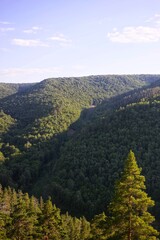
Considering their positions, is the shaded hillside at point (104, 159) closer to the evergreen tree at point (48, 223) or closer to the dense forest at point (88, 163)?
the dense forest at point (88, 163)

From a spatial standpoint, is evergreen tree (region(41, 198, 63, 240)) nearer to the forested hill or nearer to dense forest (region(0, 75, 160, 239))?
dense forest (region(0, 75, 160, 239))

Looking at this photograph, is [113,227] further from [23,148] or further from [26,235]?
[23,148]

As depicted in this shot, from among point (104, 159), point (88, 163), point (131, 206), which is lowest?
point (88, 163)

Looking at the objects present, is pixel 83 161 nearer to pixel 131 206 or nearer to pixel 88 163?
pixel 88 163

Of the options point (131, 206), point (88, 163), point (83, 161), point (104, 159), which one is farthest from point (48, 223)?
point (83, 161)

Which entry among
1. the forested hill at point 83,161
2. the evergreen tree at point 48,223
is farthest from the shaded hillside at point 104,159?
the evergreen tree at point 48,223

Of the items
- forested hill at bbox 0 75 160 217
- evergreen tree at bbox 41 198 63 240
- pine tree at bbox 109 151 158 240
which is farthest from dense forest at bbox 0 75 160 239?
pine tree at bbox 109 151 158 240
